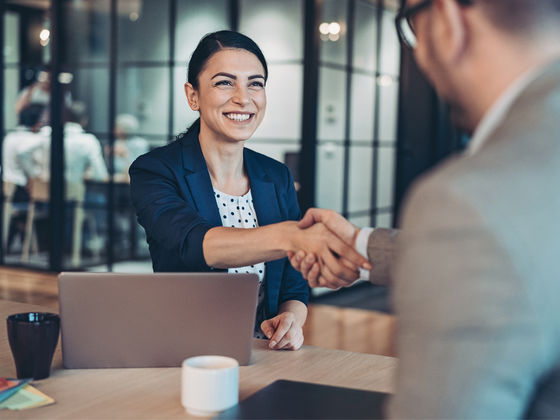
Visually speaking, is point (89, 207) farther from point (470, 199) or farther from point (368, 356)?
point (470, 199)

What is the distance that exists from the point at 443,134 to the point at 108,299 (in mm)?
4386

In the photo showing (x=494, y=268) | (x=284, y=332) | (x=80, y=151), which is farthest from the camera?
(x=80, y=151)

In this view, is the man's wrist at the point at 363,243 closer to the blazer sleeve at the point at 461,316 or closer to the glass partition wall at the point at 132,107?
the blazer sleeve at the point at 461,316

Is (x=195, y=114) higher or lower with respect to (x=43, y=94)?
lower

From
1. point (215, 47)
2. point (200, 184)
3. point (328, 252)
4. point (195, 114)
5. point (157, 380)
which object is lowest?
point (157, 380)

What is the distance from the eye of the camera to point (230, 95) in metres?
1.68

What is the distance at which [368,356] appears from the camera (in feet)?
4.04

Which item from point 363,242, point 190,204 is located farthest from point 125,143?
point 363,242

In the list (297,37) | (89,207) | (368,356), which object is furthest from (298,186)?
(368,356)

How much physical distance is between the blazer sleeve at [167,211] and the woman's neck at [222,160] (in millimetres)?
147

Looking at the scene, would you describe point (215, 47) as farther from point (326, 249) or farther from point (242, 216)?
point (326, 249)

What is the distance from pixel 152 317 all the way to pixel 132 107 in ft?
13.8

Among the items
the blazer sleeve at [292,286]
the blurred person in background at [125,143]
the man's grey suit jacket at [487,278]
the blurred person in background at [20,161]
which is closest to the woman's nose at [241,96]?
the blazer sleeve at [292,286]

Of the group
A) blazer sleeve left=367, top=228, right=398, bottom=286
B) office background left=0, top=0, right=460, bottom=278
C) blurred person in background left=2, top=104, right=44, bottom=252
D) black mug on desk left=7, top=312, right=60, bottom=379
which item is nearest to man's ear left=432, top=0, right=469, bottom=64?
blazer sleeve left=367, top=228, right=398, bottom=286
